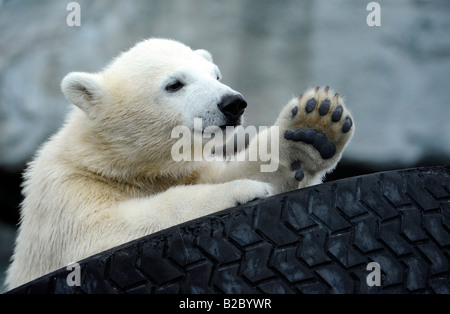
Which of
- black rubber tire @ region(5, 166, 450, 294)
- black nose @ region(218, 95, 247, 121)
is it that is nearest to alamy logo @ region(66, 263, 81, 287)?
black rubber tire @ region(5, 166, 450, 294)

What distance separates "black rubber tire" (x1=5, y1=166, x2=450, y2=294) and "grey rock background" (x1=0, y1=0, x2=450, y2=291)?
3099mm

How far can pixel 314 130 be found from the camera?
8.53 feet

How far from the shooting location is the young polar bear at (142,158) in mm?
2406

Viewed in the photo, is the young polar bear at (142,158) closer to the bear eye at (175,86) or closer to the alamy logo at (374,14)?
the bear eye at (175,86)

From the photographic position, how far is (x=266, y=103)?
5.05 metres

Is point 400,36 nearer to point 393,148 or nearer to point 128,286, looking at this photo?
point 393,148

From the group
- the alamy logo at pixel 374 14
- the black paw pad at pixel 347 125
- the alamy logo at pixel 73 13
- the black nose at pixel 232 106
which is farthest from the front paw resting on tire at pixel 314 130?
the alamy logo at pixel 73 13

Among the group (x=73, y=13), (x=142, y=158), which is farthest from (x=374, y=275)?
(x=73, y=13)

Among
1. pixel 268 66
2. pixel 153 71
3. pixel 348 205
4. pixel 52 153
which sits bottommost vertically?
pixel 348 205

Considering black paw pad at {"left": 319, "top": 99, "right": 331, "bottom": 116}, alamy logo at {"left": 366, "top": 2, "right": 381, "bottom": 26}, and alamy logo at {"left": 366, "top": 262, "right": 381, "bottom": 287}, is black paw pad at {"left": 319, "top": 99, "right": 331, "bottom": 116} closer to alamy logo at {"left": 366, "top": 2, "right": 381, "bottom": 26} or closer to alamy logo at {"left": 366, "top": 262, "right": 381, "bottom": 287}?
alamy logo at {"left": 366, "top": 262, "right": 381, "bottom": 287}

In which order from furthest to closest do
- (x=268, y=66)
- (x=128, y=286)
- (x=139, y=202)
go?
(x=268, y=66)
(x=139, y=202)
(x=128, y=286)

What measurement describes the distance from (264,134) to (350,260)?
1.25 m

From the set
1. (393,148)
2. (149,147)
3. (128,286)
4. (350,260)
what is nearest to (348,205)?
(350,260)

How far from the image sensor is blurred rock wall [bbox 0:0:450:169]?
489 cm
